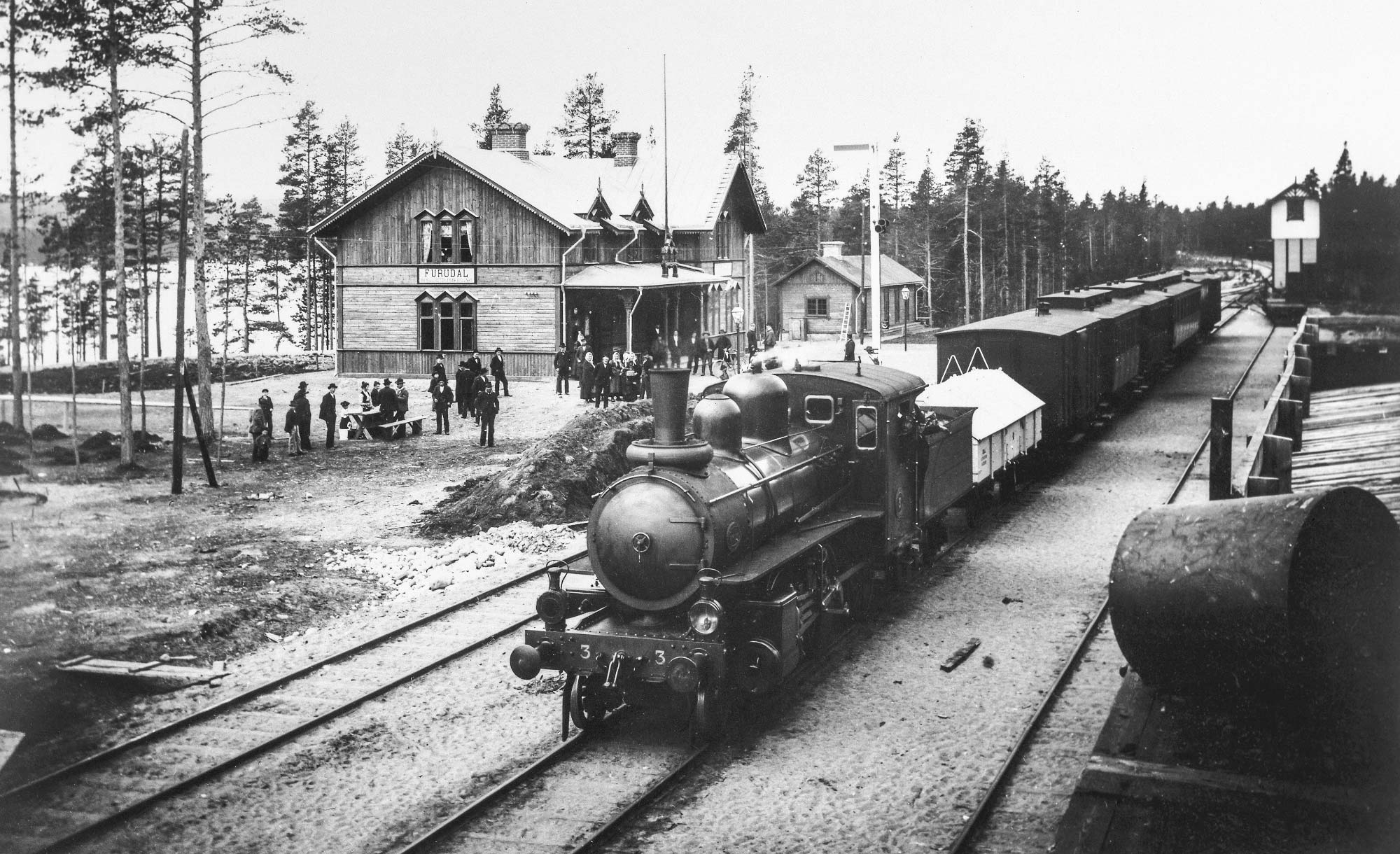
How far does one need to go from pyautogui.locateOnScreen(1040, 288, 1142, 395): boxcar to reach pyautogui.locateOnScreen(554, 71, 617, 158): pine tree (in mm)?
35081

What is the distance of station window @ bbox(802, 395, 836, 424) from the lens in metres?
12.3

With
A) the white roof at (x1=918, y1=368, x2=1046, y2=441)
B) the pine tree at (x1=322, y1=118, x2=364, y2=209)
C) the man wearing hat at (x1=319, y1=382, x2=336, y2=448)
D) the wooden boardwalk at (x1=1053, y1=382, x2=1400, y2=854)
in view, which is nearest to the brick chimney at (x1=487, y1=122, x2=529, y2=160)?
the pine tree at (x1=322, y1=118, x2=364, y2=209)

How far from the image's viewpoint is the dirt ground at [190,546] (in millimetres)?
11797

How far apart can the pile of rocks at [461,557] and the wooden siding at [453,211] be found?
788 inches

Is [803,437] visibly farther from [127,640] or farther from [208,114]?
[208,114]

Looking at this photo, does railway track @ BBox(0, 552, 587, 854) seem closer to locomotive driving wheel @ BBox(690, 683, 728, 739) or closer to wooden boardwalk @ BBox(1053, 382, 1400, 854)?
locomotive driving wheel @ BBox(690, 683, 728, 739)

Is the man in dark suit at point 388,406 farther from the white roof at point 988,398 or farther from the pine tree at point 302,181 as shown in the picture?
the pine tree at point 302,181

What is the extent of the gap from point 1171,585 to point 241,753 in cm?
706

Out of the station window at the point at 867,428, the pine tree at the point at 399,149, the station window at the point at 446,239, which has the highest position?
the pine tree at the point at 399,149

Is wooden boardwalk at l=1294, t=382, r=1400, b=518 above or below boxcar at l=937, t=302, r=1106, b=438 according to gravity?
below

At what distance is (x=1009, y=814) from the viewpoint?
→ 317 inches

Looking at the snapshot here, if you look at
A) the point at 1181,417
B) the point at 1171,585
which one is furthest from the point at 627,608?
the point at 1181,417

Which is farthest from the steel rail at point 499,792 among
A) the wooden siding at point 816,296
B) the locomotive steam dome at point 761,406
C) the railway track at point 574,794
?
the wooden siding at point 816,296

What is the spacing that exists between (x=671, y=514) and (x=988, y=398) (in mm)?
11098
